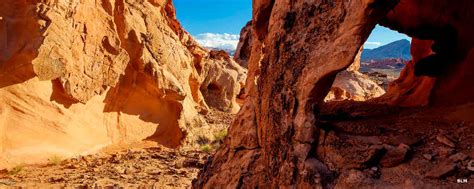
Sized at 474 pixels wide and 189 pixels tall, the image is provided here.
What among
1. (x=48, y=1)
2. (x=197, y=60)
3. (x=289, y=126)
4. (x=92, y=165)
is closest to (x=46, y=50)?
(x=48, y=1)

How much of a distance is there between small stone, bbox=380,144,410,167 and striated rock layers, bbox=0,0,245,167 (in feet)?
24.1

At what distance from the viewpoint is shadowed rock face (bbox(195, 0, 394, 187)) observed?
4078 mm

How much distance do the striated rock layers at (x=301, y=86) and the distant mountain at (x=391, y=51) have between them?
135539 mm

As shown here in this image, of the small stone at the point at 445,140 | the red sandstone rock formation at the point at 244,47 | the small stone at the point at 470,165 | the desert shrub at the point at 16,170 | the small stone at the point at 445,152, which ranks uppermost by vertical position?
the red sandstone rock formation at the point at 244,47

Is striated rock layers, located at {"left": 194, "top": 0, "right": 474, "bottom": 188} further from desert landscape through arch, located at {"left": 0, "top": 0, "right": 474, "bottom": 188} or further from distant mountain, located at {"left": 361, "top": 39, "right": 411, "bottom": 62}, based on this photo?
distant mountain, located at {"left": 361, "top": 39, "right": 411, "bottom": 62}

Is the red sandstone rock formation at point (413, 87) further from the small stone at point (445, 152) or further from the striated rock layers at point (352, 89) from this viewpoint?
the striated rock layers at point (352, 89)

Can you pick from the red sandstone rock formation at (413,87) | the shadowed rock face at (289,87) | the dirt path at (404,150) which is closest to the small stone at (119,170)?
Answer: the shadowed rock face at (289,87)

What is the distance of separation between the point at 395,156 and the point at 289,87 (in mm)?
1463

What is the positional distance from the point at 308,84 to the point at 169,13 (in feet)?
46.2

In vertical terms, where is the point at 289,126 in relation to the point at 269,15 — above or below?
below

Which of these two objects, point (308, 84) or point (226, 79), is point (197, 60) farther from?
point (308, 84)

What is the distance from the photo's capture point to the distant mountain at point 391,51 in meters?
137

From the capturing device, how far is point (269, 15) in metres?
5.71

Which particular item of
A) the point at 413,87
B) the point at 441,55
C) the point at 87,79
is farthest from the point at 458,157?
the point at 87,79
